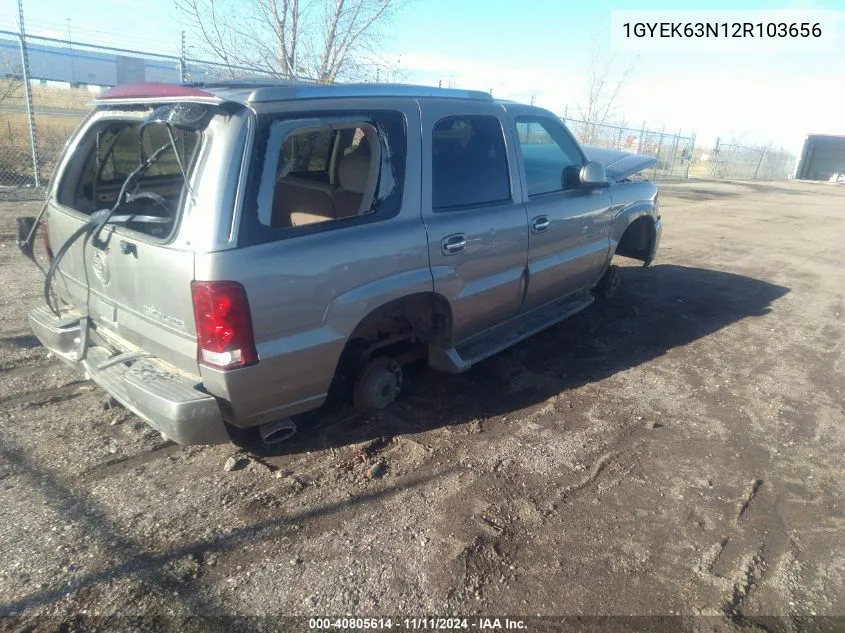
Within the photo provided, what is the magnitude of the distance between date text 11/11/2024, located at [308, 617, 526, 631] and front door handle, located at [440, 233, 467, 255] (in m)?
2.01

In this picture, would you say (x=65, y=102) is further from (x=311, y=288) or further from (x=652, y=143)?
(x=652, y=143)

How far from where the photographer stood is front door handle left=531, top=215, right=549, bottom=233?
13.8 ft

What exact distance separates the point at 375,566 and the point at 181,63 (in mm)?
10319

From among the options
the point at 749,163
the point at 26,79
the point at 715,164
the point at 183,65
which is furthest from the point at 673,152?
the point at 26,79

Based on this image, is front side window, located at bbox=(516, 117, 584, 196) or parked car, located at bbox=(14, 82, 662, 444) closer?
parked car, located at bbox=(14, 82, 662, 444)

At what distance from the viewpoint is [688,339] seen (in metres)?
5.38

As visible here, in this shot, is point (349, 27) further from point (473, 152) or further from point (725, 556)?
point (725, 556)

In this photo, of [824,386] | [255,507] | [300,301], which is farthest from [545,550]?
[824,386]

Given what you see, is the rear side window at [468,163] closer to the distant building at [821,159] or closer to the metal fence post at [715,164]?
the metal fence post at [715,164]

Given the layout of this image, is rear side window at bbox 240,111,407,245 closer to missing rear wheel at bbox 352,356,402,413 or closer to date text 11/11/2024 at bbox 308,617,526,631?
missing rear wheel at bbox 352,356,402,413

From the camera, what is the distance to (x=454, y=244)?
3.57 meters

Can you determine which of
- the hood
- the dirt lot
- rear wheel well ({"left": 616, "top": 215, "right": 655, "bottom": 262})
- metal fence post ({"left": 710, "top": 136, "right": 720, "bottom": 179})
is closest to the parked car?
the dirt lot

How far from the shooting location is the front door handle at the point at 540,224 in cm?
420

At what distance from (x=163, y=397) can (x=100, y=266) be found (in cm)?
94
